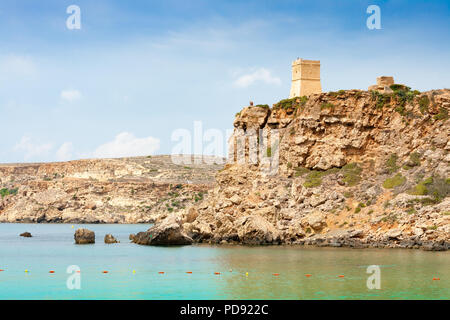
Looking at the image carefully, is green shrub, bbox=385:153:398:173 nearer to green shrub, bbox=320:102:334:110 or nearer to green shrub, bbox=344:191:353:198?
green shrub, bbox=344:191:353:198

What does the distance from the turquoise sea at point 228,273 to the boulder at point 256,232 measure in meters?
2.12

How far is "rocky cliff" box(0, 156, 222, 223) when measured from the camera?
117m

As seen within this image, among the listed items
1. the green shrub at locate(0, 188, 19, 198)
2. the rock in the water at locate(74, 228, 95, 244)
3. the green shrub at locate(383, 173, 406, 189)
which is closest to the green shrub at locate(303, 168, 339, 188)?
the green shrub at locate(383, 173, 406, 189)

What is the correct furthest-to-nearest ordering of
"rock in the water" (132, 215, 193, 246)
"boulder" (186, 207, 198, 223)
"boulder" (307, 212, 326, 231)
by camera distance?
"boulder" (186, 207, 198, 223), "rock in the water" (132, 215, 193, 246), "boulder" (307, 212, 326, 231)

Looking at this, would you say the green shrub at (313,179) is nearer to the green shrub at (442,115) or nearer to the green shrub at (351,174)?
the green shrub at (351,174)

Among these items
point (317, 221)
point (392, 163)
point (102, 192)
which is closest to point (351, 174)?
point (392, 163)

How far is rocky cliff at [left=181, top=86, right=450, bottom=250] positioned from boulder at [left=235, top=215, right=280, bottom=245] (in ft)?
0.26

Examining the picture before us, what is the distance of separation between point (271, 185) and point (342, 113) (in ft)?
30.8

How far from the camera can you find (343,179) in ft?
182

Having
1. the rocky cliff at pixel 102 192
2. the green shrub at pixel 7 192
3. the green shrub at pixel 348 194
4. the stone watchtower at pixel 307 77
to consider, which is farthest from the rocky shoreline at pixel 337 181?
the green shrub at pixel 7 192

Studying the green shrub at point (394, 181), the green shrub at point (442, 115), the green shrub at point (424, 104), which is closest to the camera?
the green shrub at point (394, 181)

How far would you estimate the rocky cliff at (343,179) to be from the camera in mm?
47781
